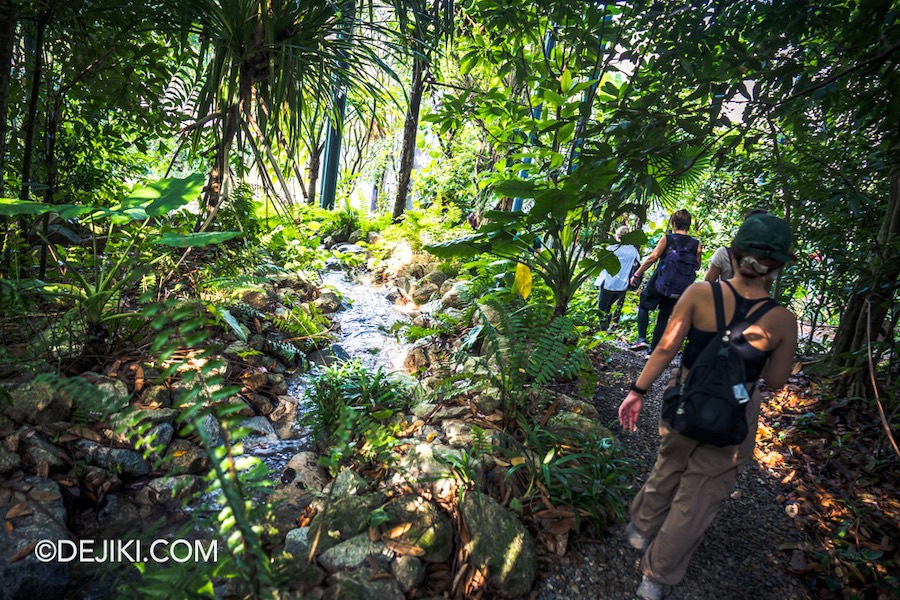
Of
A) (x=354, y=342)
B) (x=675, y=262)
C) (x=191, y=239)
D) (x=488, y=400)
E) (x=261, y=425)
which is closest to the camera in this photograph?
(x=191, y=239)

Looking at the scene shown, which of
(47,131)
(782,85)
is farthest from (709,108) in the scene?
(47,131)

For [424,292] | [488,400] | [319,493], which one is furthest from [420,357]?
[424,292]

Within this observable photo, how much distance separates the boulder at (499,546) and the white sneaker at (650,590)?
46 centimetres

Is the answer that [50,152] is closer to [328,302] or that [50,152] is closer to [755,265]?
[328,302]

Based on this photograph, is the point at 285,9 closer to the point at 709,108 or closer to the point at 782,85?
the point at 709,108

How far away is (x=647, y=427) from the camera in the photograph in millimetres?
3467

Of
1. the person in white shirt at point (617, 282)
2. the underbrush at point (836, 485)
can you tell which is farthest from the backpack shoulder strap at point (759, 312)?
the person in white shirt at point (617, 282)

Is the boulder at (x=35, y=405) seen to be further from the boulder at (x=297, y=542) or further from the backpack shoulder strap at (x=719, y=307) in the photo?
the backpack shoulder strap at (x=719, y=307)

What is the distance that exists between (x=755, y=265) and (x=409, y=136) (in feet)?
22.3

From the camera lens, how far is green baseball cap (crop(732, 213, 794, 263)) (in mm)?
1787

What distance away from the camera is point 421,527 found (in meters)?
2.04

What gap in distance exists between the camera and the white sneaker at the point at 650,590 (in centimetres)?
198

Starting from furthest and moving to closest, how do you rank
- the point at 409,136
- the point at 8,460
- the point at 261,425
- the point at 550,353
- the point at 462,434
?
the point at 409,136 < the point at 261,425 < the point at 550,353 < the point at 462,434 < the point at 8,460

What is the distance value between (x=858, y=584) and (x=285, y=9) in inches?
185
